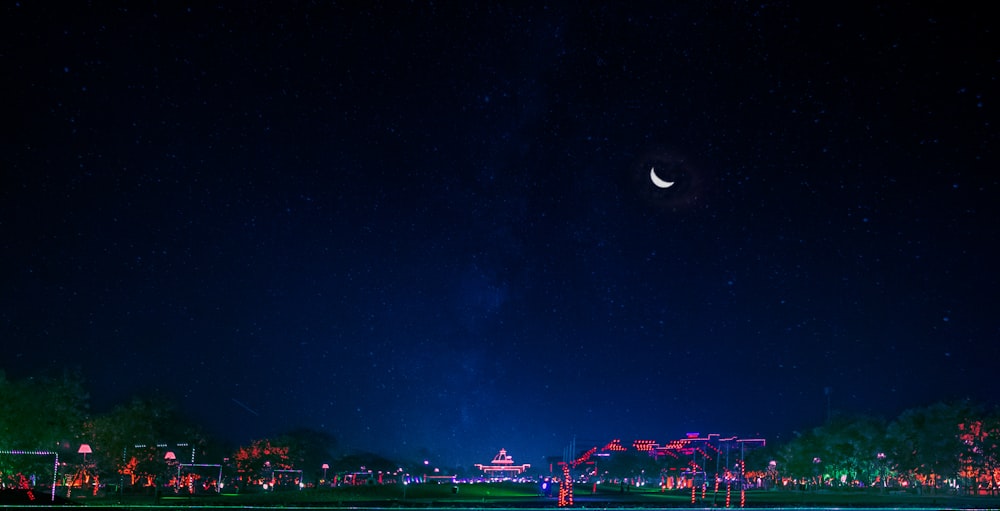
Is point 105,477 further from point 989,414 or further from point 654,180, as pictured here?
point 989,414

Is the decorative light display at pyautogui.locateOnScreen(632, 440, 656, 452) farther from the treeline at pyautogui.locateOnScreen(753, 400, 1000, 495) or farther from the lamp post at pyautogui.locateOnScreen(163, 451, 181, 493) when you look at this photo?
the lamp post at pyautogui.locateOnScreen(163, 451, 181, 493)

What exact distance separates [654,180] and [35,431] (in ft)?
147

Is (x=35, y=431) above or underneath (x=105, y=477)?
above

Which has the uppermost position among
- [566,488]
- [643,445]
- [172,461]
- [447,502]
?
[643,445]

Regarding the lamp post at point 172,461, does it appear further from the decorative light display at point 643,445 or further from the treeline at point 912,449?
the treeline at point 912,449

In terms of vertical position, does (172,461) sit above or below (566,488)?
below

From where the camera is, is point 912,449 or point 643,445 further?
point 912,449

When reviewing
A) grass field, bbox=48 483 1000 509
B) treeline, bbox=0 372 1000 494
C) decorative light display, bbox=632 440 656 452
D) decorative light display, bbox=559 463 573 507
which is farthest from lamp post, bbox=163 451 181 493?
decorative light display, bbox=632 440 656 452

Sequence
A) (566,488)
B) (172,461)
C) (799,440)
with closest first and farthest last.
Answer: (566,488), (172,461), (799,440)

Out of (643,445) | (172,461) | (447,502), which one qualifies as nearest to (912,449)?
(643,445)

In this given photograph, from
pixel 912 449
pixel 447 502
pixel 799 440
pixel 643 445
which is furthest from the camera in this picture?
pixel 799 440

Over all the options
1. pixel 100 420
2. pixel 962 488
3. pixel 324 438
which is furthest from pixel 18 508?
pixel 324 438

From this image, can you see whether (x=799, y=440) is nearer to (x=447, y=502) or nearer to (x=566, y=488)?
(x=566, y=488)

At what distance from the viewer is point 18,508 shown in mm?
32812
